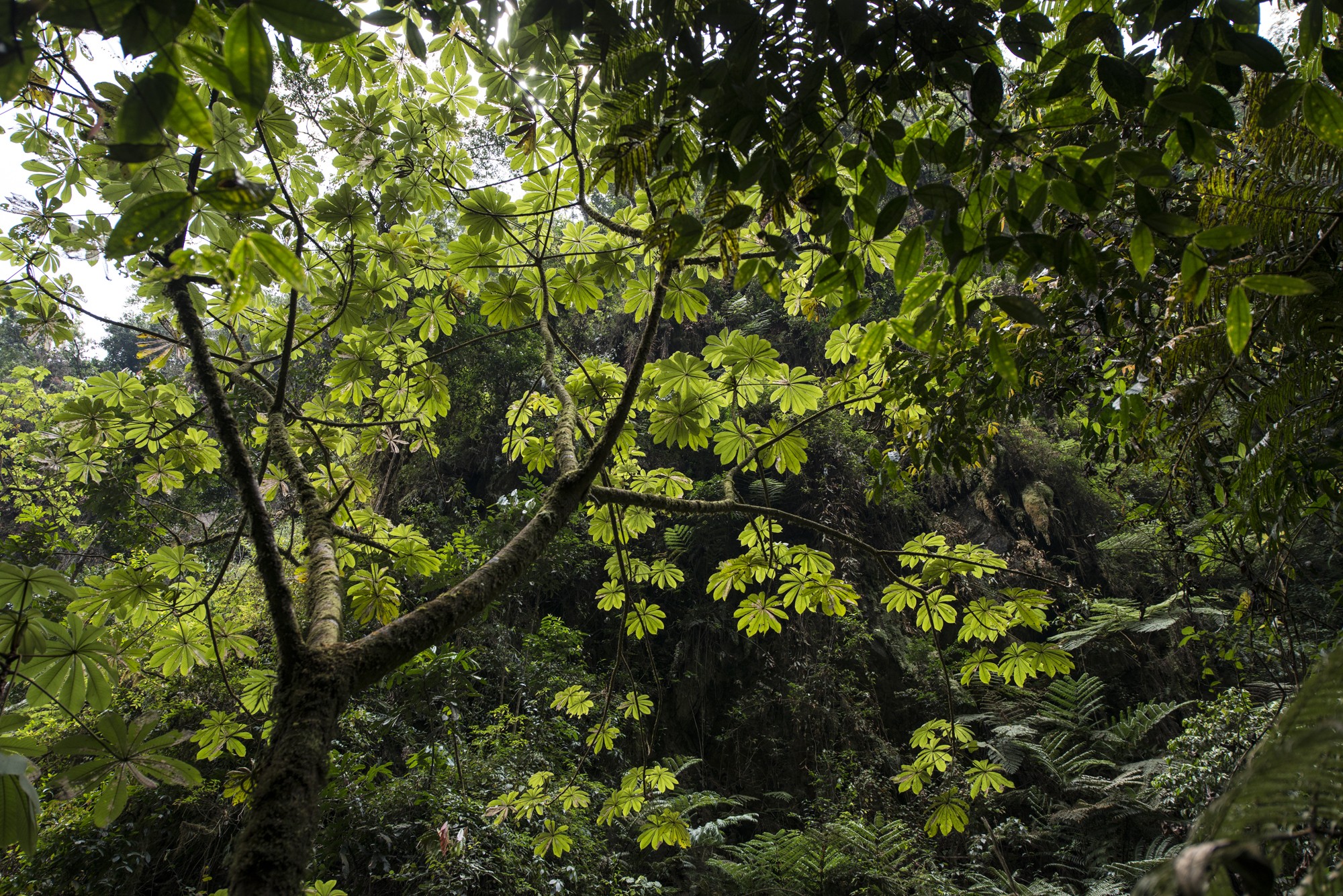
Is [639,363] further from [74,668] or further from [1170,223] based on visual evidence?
[74,668]

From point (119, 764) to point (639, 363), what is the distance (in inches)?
38.4

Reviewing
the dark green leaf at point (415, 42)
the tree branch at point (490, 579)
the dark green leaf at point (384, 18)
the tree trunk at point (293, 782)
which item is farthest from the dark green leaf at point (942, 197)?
the tree trunk at point (293, 782)

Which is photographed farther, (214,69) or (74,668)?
(74,668)

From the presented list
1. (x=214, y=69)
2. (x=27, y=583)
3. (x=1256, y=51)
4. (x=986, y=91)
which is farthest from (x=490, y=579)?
(x=1256, y=51)

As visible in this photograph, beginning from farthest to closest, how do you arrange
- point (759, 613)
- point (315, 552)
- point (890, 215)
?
point (759, 613), point (315, 552), point (890, 215)

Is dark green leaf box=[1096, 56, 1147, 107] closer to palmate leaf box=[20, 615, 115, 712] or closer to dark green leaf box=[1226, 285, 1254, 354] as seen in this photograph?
dark green leaf box=[1226, 285, 1254, 354]

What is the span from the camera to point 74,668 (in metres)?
0.85

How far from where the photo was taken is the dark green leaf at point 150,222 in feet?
1.52

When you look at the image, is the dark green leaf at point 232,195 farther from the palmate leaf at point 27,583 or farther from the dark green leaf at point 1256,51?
the dark green leaf at point 1256,51

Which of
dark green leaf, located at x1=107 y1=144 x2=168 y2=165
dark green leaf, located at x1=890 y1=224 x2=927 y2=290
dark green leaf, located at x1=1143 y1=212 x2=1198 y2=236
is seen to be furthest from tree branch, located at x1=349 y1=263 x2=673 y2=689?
dark green leaf, located at x1=1143 y1=212 x2=1198 y2=236

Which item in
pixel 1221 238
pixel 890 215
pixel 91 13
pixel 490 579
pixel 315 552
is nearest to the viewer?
pixel 91 13

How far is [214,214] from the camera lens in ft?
4.19

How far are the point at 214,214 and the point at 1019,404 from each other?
7.20ft

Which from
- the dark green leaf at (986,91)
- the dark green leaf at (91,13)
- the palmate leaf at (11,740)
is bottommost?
the palmate leaf at (11,740)
